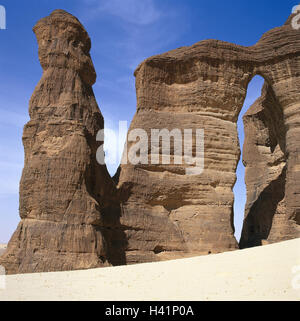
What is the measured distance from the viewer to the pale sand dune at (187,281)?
333 inches

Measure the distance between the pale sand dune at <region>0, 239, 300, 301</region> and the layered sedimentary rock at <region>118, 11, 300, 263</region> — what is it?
20.6 ft

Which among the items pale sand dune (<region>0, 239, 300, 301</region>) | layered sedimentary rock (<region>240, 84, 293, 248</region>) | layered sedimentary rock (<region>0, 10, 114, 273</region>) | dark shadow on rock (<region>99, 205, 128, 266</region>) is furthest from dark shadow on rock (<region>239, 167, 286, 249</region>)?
pale sand dune (<region>0, 239, 300, 301</region>)

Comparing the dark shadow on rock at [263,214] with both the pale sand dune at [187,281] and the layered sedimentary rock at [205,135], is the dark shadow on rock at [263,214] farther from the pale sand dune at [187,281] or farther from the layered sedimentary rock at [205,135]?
the pale sand dune at [187,281]

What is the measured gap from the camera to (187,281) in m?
9.77

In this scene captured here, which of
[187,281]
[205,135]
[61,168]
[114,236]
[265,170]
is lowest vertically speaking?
[187,281]

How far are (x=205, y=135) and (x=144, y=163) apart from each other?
3393 mm

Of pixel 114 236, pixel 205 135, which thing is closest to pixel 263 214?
pixel 205 135

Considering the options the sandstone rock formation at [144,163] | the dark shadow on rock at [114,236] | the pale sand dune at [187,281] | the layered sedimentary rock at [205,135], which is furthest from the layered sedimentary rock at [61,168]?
the pale sand dune at [187,281]

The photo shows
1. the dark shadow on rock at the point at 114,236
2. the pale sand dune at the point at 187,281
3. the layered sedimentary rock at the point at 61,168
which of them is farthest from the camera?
the dark shadow on rock at the point at 114,236

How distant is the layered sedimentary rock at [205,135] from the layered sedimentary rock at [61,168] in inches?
89.5

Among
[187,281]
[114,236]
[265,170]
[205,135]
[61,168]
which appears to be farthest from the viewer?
[265,170]

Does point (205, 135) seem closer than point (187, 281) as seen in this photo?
No

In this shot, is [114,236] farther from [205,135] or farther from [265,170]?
[265,170]

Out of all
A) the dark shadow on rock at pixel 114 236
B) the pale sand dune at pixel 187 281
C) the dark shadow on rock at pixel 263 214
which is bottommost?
the pale sand dune at pixel 187 281
